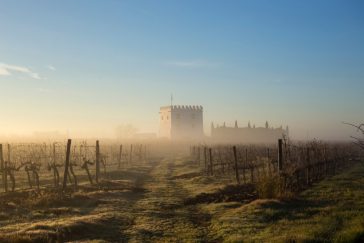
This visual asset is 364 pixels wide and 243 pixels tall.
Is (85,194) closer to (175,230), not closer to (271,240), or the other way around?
(175,230)

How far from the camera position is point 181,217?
1463 cm

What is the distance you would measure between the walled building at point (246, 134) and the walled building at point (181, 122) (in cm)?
494

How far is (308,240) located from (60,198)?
38.6 ft

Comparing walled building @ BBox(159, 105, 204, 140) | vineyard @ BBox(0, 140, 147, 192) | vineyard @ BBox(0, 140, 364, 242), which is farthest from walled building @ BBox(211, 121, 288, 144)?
vineyard @ BBox(0, 140, 364, 242)

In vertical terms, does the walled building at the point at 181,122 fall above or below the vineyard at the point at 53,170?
above

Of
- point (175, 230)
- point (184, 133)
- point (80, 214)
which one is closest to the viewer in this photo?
point (175, 230)

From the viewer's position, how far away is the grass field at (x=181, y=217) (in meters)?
11.6

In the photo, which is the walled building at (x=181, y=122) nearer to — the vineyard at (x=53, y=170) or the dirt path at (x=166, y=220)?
the vineyard at (x=53, y=170)

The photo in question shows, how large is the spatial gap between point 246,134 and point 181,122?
21.3 m

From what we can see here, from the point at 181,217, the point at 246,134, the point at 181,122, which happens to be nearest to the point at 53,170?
the point at 181,217

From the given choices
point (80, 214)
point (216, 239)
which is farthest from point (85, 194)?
point (216, 239)

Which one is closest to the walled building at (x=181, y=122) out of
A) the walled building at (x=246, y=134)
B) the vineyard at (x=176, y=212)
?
the walled building at (x=246, y=134)

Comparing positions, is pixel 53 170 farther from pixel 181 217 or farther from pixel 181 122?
pixel 181 122

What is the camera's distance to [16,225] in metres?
13.2
